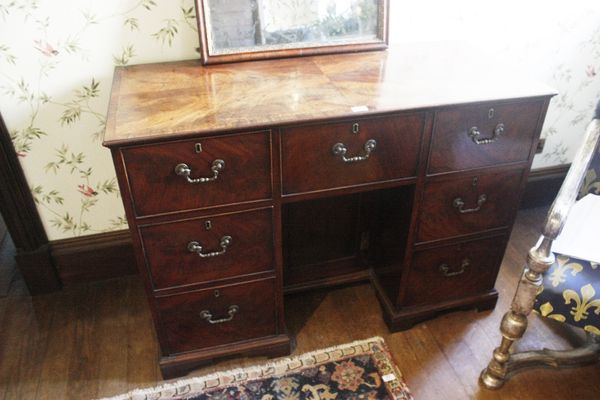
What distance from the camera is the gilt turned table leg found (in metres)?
1.22

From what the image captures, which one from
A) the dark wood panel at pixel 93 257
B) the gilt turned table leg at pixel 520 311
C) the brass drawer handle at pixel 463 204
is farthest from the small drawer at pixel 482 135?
the dark wood panel at pixel 93 257

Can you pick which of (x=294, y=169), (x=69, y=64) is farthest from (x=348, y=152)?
(x=69, y=64)

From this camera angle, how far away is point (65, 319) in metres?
1.73

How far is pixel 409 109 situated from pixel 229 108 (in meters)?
0.43

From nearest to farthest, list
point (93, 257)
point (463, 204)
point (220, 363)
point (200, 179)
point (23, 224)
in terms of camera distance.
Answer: point (200, 179), point (463, 204), point (220, 363), point (23, 224), point (93, 257)

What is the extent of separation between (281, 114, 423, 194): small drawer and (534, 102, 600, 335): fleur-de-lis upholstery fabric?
44cm

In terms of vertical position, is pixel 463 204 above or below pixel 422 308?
above

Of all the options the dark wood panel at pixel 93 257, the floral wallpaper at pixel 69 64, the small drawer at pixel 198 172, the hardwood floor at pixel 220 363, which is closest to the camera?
the small drawer at pixel 198 172

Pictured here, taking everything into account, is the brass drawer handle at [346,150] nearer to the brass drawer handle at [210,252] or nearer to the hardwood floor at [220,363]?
the brass drawer handle at [210,252]

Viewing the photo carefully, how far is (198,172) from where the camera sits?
1178mm

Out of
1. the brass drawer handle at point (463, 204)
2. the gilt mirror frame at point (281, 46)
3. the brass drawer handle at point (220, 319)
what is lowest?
the brass drawer handle at point (220, 319)

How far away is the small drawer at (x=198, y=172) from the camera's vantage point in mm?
1131

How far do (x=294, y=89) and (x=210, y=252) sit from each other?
1.56 ft

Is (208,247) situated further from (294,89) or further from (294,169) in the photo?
(294,89)
